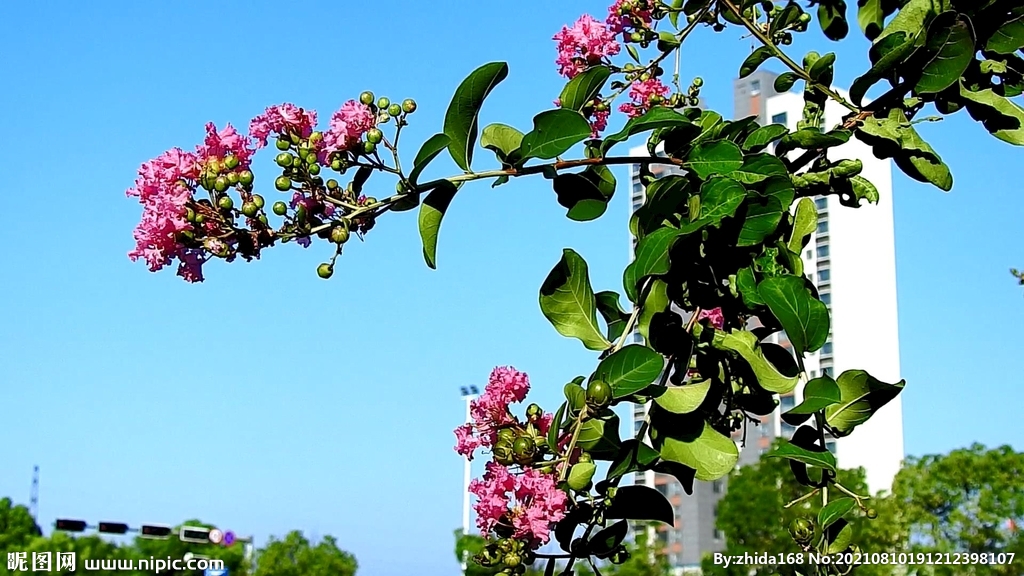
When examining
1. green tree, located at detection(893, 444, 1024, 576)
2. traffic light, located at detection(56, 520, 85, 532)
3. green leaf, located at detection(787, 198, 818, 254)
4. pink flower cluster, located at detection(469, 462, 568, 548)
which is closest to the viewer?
pink flower cluster, located at detection(469, 462, 568, 548)

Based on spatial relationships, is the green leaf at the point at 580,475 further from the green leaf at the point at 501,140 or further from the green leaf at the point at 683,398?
the green leaf at the point at 501,140

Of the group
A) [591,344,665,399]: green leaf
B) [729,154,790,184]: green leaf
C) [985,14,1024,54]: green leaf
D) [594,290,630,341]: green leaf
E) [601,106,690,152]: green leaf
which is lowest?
[591,344,665,399]: green leaf

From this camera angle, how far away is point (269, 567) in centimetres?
2405

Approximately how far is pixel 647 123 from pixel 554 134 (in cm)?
15

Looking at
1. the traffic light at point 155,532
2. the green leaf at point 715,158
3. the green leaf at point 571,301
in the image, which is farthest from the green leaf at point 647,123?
the traffic light at point 155,532

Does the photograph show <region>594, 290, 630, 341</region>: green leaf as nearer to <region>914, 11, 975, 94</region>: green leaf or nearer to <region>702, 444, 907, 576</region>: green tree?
<region>914, 11, 975, 94</region>: green leaf

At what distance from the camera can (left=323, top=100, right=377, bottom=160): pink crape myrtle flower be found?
1615mm

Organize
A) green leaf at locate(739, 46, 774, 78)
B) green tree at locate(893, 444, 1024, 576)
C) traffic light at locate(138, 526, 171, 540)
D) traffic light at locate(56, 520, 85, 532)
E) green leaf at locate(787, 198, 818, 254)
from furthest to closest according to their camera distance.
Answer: traffic light at locate(138, 526, 171, 540) < traffic light at locate(56, 520, 85, 532) < green tree at locate(893, 444, 1024, 576) < green leaf at locate(739, 46, 774, 78) < green leaf at locate(787, 198, 818, 254)

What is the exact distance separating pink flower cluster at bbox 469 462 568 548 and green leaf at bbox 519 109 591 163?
0.44 metres

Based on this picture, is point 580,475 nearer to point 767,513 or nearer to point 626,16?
point 626,16

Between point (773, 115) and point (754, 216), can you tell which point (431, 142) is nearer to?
point (754, 216)

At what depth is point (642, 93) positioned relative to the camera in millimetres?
2264

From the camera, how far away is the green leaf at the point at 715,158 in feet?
5.39

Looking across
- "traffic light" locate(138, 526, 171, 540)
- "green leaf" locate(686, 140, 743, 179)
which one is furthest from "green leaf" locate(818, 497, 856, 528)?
"traffic light" locate(138, 526, 171, 540)
